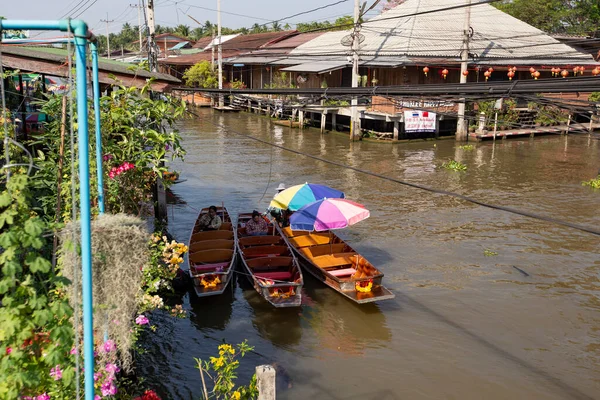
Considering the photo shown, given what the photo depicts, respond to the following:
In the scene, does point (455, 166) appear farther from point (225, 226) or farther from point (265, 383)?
point (265, 383)

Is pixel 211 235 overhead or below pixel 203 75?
below

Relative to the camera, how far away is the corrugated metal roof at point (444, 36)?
32.1 metres

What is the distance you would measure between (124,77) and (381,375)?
250 inches

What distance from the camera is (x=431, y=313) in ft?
37.7

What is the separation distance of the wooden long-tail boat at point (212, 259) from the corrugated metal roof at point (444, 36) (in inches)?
762

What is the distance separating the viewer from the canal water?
30.2ft

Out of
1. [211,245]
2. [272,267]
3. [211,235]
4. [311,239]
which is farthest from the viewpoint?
[311,239]

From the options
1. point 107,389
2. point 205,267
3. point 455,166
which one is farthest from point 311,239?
point 455,166

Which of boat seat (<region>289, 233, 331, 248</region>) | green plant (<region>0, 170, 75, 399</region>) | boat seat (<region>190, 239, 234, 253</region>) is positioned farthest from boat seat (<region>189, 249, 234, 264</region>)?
green plant (<region>0, 170, 75, 399</region>)

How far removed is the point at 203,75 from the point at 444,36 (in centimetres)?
2113

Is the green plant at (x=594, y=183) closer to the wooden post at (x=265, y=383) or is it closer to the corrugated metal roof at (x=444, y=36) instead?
the corrugated metal roof at (x=444, y=36)

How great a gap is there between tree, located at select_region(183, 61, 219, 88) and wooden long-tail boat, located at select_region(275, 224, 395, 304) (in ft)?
113

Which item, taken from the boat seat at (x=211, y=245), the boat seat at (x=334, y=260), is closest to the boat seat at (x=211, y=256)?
the boat seat at (x=211, y=245)

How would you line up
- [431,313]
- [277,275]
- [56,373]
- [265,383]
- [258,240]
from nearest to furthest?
[56,373] → [265,383] → [431,313] → [277,275] → [258,240]
